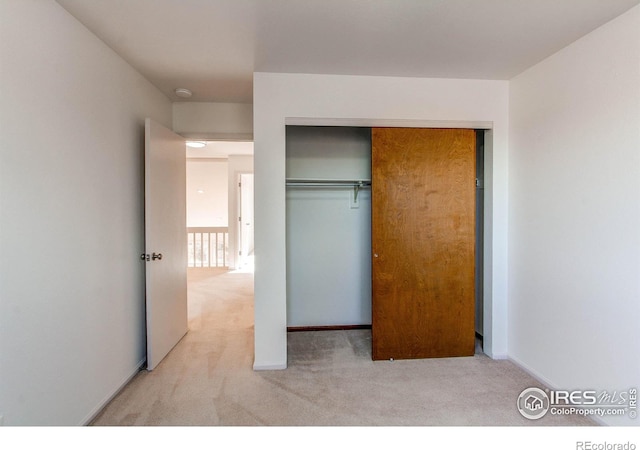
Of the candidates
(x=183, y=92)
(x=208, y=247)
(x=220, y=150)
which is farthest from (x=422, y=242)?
(x=208, y=247)

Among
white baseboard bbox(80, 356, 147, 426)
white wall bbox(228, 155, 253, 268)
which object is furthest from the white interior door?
white wall bbox(228, 155, 253, 268)

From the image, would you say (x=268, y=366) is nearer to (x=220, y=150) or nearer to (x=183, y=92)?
(x=183, y=92)

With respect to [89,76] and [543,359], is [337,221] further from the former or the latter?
[89,76]

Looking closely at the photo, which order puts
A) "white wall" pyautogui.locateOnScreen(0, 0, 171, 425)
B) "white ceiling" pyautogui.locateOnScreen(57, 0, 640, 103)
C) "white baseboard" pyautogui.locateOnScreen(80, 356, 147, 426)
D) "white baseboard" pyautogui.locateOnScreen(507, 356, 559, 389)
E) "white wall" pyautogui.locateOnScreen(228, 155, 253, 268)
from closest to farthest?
"white wall" pyautogui.locateOnScreen(0, 0, 171, 425) < "white ceiling" pyautogui.locateOnScreen(57, 0, 640, 103) < "white baseboard" pyautogui.locateOnScreen(80, 356, 147, 426) < "white baseboard" pyautogui.locateOnScreen(507, 356, 559, 389) < "white wall" pyautogui.locateOnScreen(228, 155, 253, 268)

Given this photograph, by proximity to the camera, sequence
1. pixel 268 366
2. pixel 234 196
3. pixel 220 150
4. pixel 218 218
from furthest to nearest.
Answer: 1. pixel 218 218
2. pixel 234 196
3. pixel 220 150
4. pixel 268 366

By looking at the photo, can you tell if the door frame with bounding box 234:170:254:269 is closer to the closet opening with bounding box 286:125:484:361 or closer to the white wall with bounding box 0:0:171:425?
the closet opening with bounding box 286:125:484:361

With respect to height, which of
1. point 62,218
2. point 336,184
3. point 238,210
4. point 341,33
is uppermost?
point 341,33

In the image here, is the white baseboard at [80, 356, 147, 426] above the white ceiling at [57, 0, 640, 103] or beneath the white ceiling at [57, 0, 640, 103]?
beneath

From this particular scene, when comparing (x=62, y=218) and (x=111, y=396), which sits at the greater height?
(x=62, y=218)

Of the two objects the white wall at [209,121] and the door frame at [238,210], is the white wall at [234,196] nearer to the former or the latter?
the door frame at [238,210]

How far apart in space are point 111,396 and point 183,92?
8.43ft

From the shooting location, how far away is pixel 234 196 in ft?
21.1

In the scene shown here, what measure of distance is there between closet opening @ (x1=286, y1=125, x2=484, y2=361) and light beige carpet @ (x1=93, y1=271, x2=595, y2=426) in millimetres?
418

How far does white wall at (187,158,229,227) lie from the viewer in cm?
757
